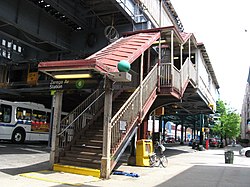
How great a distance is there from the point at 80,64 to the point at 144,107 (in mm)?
4369

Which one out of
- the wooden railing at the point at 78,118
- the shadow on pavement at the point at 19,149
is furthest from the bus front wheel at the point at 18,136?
the wooden railing at the point at 78,118

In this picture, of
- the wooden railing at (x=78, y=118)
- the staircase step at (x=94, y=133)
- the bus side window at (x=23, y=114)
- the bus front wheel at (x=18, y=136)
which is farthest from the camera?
→ the bus side window at (x=23, y=114)

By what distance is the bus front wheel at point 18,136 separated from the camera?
22078 mm

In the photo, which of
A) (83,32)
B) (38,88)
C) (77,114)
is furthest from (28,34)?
(77,114)

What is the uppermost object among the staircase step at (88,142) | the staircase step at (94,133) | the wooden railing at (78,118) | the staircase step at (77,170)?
the wooden railing at (78,118)

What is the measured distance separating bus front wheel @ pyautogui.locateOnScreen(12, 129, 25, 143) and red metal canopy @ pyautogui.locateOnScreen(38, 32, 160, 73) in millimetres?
12906

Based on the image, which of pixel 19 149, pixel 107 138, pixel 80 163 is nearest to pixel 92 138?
pixel 80 163

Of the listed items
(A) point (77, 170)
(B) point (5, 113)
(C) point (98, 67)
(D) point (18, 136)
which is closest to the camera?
(C) point (98, 67)

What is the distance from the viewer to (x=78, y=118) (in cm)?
1265

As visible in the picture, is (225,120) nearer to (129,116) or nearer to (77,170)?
(129,116)

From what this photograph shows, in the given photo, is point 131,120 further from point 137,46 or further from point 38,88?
point 38,88

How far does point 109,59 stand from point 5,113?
43.6ft

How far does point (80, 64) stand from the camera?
9.38 m

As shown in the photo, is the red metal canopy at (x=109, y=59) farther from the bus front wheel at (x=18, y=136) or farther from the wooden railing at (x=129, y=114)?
the bus front wheel at (x=18, y=136)
